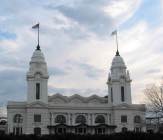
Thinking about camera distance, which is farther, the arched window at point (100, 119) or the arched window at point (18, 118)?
the arched window at point (100, 119)

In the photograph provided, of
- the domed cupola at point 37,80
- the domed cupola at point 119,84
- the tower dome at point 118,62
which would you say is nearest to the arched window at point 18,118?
the domed cupola at point 37,80

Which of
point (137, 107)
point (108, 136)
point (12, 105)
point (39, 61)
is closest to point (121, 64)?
point (137, 107)

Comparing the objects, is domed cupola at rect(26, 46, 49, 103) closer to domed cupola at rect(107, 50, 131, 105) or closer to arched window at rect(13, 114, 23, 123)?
arched window at rect(13, 114, 23, 123)

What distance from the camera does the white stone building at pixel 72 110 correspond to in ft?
318

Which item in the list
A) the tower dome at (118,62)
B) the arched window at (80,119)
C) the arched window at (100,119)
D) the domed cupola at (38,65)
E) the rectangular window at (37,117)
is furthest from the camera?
the tower dome at (118,62)

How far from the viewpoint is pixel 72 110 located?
100875mm

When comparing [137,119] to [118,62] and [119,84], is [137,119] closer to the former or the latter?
[119,84]

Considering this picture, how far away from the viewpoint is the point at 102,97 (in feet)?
356

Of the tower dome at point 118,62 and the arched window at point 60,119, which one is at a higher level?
the tower dome at point 118,62

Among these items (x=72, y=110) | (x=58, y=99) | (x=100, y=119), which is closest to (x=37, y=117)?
(x=58, y=99)

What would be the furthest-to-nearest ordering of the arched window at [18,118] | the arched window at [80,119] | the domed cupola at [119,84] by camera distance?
the domed cupola at [119,84] < the arched window at [80,119] < the arched window at [18,118]

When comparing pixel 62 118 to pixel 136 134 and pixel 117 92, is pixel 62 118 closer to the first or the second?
pixel 117 92

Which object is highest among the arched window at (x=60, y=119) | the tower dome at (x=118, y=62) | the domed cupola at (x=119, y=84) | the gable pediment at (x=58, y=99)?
the tower dome at (x=118, y=62)

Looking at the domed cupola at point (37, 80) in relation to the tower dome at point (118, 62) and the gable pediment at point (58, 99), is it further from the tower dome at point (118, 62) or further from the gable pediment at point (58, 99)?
the tower dome at point (118, 62)
